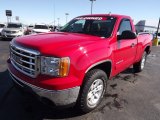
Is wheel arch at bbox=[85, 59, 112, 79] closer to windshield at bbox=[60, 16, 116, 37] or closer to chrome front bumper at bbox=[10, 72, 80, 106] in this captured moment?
windshield at bbox=[60, 16, 116, 37]

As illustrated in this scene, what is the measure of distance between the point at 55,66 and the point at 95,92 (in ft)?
4.14

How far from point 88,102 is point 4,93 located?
2111 mm

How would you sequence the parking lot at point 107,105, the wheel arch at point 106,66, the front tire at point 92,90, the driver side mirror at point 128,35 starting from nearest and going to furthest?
the front tire at point 92,90 < the parking lot at point 107,105 < the wheel arch at point 106,66 < the driver side mirror at point 128,35

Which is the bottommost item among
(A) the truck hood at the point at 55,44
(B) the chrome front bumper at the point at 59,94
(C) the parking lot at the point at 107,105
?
(C) the parking lot at the point at 107,105

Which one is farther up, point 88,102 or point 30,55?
point 30,55

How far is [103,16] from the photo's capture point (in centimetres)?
527

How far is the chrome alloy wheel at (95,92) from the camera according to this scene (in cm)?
401

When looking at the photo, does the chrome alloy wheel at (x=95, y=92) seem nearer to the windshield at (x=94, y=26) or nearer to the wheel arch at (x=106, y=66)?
the wheel arch at (x=106, y=66)

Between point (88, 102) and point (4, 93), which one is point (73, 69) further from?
point (4, 93)

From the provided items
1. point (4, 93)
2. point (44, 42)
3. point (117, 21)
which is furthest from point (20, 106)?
point (117, 21)

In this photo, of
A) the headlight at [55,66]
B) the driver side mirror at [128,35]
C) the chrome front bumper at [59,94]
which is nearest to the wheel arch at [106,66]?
the driver side mirror at [128,35]

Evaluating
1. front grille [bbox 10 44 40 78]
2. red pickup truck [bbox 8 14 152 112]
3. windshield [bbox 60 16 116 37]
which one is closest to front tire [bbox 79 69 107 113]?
red pickup truck [bbox 8 14 152 112]

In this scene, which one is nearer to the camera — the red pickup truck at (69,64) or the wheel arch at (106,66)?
the red pickup truck at (69,64)

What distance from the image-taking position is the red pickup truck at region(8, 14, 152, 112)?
3.28 m
